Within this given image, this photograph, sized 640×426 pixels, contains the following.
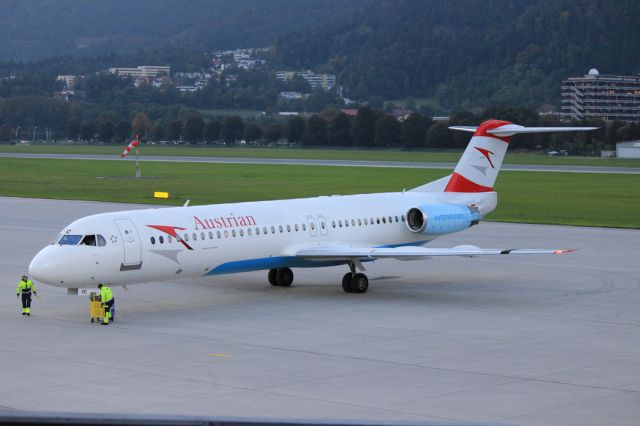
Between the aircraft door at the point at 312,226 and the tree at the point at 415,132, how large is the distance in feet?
438

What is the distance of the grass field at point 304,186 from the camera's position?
59.9 m

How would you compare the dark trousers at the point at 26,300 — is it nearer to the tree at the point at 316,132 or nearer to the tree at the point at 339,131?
the tree at the point at 339,131

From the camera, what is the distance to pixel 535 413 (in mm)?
19203

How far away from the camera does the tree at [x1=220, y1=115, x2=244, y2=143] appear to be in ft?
640

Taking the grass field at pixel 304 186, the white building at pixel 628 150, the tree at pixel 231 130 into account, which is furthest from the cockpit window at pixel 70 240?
the tree at pixel 231 130

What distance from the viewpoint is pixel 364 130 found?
17388 cm

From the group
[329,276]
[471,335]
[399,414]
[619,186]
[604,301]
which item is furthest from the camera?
[619,186]

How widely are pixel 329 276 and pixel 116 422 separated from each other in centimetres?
2609

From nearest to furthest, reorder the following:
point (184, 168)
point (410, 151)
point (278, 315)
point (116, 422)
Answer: point (116, 422) → point (278, 315) → point (184, 168) → point (410, 151)

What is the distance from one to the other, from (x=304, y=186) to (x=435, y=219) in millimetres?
41858

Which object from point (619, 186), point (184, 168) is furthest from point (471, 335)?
point (184, 168)

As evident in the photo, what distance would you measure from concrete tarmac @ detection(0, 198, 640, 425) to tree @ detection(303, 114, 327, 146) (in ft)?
467

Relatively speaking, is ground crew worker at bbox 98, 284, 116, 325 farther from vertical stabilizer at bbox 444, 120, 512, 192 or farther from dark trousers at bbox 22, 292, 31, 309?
vertical stabilizer at bbox 444, 120, 512, 192

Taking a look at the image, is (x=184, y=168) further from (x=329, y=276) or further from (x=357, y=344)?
(x=357, y=344)
